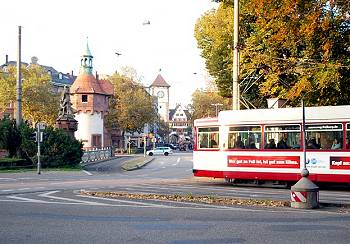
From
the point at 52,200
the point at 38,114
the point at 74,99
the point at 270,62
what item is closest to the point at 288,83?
the point at 270,62

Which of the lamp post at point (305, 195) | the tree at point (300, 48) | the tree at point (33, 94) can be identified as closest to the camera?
the lamp post at point (305, 195)

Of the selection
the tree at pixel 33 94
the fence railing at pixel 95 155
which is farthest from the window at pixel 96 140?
the fence railing at pixel 95 155

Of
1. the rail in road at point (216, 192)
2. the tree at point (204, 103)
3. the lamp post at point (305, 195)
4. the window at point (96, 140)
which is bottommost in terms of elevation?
the rail in road at point (216, 192)

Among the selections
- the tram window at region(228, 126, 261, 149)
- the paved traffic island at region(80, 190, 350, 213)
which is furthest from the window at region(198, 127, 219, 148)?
the paved traffic island at region(80, 190, 350, 213)

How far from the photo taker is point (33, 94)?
7069 centimetres

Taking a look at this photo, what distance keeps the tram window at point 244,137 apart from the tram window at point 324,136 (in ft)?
7.23

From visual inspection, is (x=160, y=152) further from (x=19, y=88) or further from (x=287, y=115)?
(x=287, y=115)

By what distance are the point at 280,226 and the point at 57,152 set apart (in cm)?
3015

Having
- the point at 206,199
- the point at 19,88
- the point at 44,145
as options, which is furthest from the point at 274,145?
the point at 19,88

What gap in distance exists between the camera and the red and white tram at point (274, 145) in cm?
2114

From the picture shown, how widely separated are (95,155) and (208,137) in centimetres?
3640

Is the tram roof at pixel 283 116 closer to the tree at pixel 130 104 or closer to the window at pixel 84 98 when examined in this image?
the tree at pixel 130 104

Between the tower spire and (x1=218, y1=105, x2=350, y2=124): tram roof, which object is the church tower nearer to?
the tower spire

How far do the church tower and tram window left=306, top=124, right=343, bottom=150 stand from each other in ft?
209
